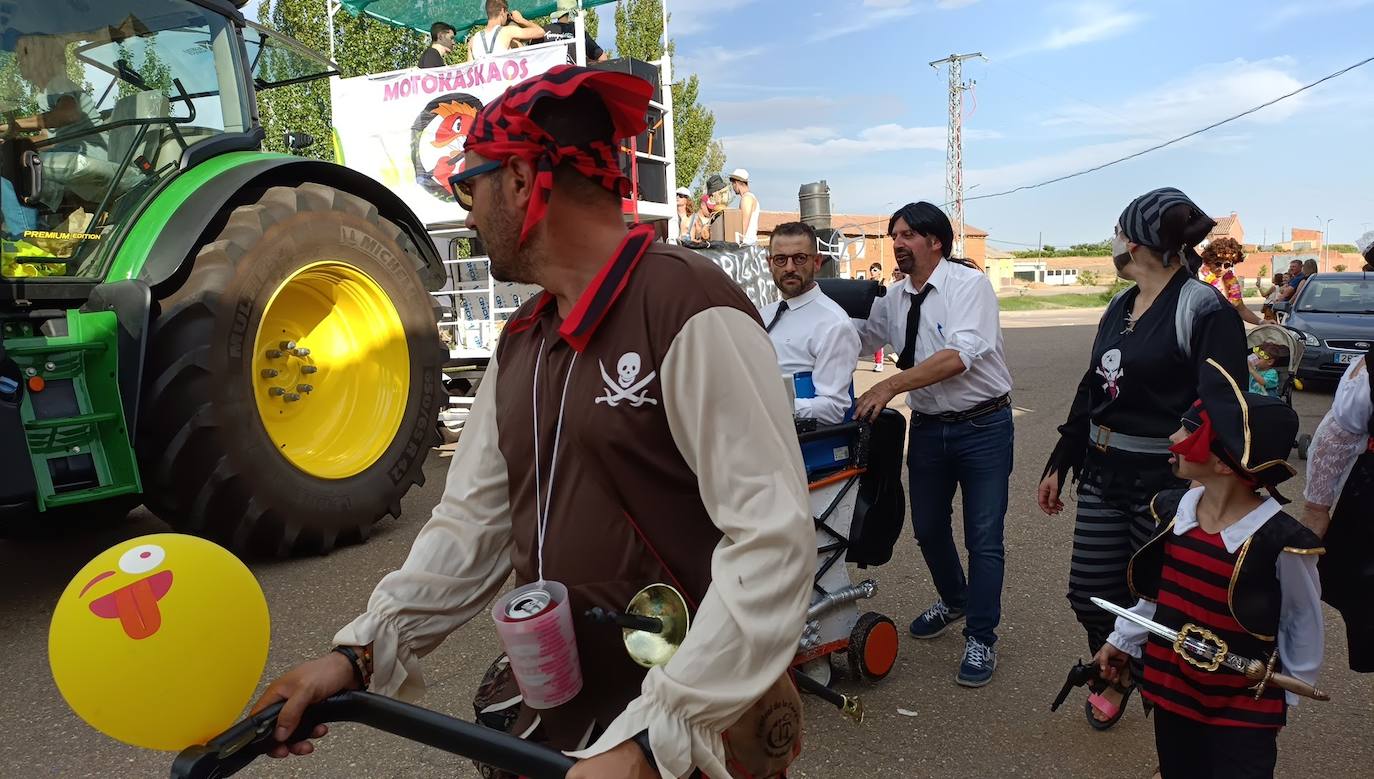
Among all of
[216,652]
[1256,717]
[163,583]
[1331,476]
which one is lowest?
[1256,717]

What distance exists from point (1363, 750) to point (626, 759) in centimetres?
306

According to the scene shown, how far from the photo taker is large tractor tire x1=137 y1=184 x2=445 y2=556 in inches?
172

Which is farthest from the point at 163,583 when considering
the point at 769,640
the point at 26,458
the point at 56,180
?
the point at 56,180

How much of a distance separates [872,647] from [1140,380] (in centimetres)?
137

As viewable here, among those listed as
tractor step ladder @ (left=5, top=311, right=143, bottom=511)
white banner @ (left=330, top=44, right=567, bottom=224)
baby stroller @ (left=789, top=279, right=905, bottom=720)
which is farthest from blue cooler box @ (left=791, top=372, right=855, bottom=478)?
white banner @ (left=330, top=44, right=567, bottom=224)

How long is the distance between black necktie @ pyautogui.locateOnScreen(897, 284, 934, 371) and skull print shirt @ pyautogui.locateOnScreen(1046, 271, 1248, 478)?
0.87 meters

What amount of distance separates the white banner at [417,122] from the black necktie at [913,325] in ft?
17.3

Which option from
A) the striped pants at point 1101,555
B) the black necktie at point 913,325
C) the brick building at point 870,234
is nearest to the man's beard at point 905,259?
the black necktie at point 913,325

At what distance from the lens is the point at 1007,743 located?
325 cm

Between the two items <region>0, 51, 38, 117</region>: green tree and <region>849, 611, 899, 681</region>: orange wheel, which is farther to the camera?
<region>0, 51, 38, 117</region>: green tree

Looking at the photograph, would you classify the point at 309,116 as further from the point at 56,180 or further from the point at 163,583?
the point at 163,583

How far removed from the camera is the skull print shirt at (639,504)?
1.29 m

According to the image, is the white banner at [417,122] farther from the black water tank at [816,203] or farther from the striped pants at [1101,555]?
the striped pants at [1101,555]

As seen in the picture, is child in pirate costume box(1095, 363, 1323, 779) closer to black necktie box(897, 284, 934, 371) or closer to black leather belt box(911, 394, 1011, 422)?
black leather belt box(911, 394, 1011, 422)
